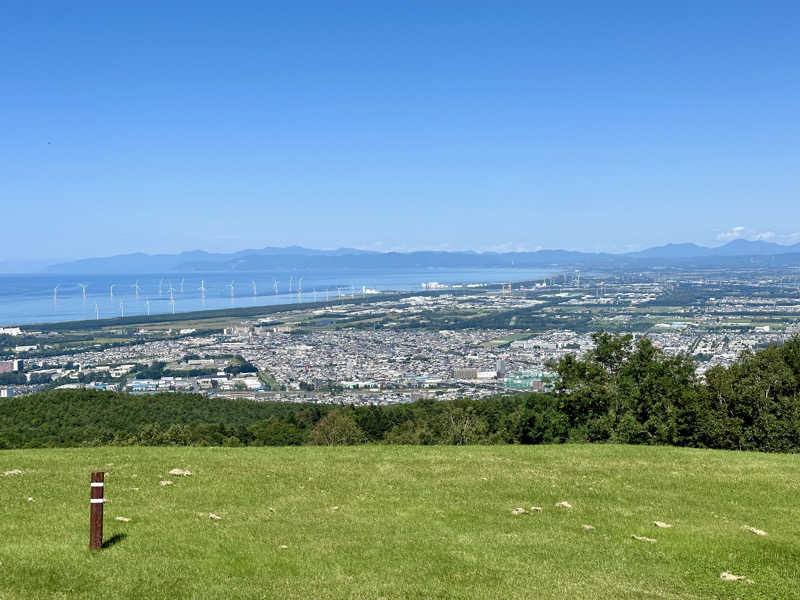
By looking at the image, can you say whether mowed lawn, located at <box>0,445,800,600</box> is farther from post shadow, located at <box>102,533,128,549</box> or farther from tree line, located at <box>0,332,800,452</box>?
tree line, located at <box>0,332,800,452</box>

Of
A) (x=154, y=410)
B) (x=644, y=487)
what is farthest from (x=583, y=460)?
(x=154, y=410)

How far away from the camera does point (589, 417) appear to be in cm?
3078

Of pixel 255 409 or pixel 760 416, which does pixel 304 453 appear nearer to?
pixel 760 416

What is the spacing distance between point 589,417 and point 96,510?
24.6m

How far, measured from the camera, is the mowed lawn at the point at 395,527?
364 inches

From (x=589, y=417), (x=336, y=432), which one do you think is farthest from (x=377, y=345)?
(x=589, y=417)

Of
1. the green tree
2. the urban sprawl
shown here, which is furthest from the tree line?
the urban sprawl

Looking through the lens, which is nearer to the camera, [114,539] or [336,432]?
[114,539]

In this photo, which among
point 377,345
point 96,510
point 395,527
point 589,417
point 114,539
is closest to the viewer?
point 96,510

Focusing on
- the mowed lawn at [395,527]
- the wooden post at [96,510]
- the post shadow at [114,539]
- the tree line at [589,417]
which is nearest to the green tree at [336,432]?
the tree line at [589,417]

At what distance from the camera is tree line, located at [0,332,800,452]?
26.8 meters

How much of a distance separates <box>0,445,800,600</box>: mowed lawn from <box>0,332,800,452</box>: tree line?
847 centimetres

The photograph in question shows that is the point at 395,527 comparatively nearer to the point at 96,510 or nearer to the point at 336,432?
the point at 96,510

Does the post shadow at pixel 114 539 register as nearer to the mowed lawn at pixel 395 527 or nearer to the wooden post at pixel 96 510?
the mowed lawn at pixel 395 527
